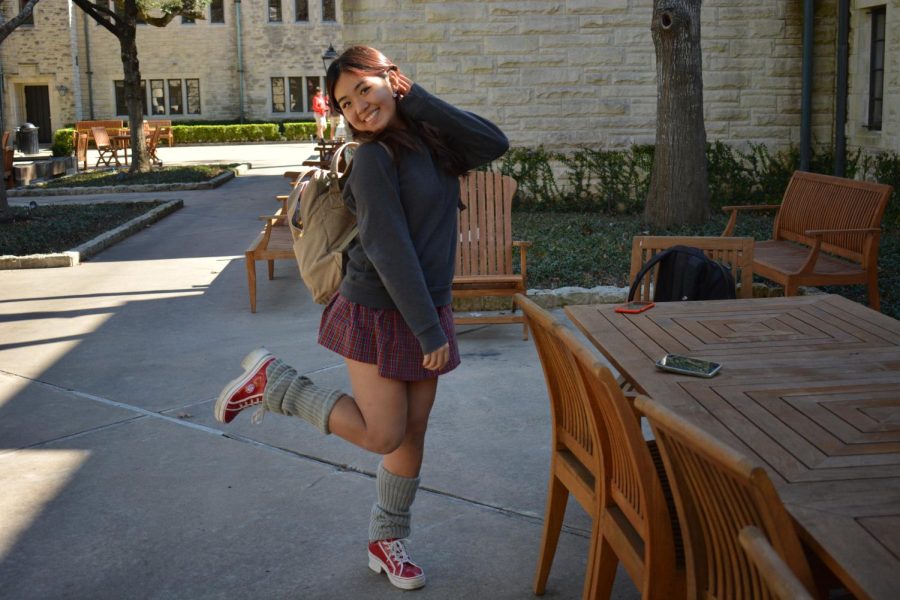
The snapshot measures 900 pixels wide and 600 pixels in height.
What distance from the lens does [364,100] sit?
3.13 m

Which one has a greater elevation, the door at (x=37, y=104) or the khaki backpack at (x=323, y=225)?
the door at (x=37, y=104)

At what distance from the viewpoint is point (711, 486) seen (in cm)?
211

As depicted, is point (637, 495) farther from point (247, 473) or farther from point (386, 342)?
point (247, 473)

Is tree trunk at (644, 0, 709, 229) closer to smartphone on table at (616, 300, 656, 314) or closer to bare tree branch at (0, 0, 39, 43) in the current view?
smartphone on table at (616, 300, 656, 314)

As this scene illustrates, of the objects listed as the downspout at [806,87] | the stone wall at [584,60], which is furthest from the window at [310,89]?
the downspout at [806,87]

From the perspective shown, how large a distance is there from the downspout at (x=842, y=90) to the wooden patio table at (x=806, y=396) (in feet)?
28.6

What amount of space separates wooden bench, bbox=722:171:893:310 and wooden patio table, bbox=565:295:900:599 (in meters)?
2.82

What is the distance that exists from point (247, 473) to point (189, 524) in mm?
575

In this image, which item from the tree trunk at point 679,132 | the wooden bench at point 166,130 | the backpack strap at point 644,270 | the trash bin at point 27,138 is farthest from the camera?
the wooden bench at point 166,130

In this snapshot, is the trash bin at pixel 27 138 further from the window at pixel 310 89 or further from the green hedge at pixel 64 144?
the window at pixel 310 89

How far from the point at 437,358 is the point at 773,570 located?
172cm

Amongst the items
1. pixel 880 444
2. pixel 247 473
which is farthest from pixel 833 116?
pixel 880 444

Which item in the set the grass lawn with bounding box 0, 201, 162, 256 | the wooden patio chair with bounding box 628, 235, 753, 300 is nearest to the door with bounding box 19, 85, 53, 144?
the grass lawn with bounding box 0, 201, 162, 256

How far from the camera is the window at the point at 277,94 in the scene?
40.7 metres
